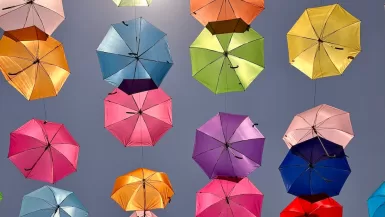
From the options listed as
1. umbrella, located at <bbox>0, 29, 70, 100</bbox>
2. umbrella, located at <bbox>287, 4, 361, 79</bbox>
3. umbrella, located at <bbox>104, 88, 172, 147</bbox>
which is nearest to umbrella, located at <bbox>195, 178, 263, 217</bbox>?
umbrella, located at <bbox>104, 88, 172, 147</bbox>

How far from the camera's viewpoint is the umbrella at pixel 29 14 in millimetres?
6582

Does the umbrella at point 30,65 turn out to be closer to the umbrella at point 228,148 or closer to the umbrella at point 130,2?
the umbrella at point 130,2

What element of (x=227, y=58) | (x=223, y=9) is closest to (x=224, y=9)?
(x=223, y=9)

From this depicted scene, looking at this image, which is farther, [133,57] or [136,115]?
[136,115]

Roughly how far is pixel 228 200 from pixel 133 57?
189 centimetres

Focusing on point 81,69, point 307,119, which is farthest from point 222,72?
point 81,69

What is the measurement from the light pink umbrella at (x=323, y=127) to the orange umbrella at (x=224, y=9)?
1344 mm

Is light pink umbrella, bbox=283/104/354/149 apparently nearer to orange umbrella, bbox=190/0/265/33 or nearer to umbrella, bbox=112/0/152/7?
orange umbrella, bbox=190/0/265/33

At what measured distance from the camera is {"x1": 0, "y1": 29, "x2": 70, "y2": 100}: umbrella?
21.9 ft

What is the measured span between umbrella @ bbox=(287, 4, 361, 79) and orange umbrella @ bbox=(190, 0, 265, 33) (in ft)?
1.70

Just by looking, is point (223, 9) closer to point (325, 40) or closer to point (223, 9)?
point (223, 9)

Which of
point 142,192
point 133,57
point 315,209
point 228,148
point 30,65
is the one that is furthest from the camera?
point 142,192

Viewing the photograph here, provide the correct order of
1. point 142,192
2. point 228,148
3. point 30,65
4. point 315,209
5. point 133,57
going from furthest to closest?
point 142,192, point 315,209, point 228,148, point 30,65, point 133,57

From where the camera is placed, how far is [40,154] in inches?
272
